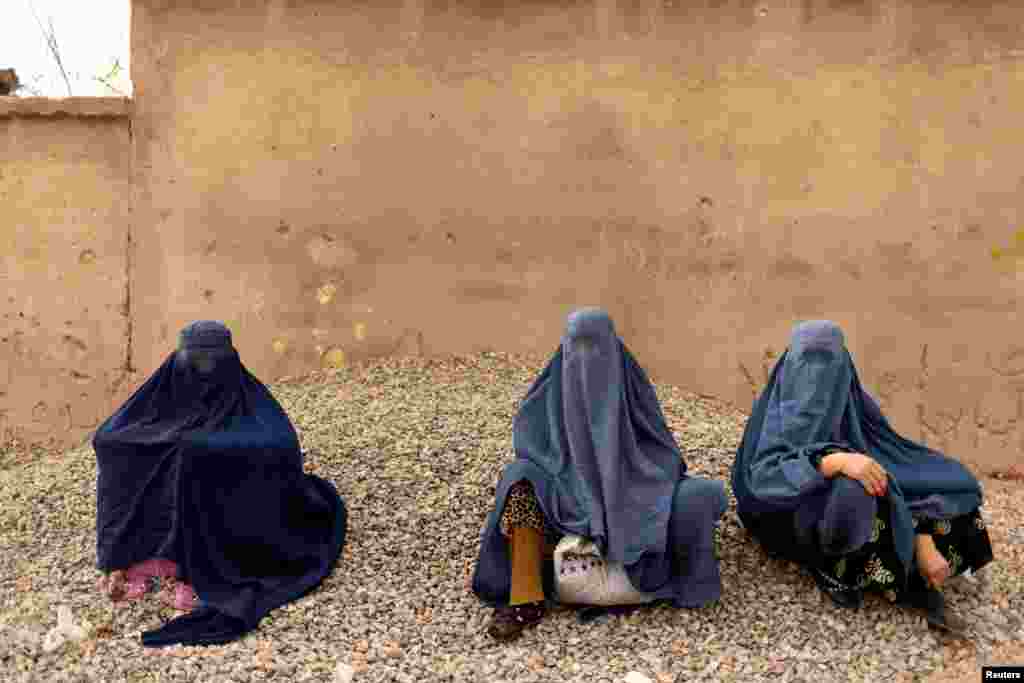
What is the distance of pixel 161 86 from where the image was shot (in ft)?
22.0

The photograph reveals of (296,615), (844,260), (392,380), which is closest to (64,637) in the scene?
(296,615)

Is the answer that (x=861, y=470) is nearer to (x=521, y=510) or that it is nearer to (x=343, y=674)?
(x=521, y=510)

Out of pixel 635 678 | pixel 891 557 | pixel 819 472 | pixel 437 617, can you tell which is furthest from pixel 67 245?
pixel 891 557

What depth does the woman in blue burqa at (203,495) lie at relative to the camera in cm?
427

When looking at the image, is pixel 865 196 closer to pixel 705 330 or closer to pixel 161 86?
pixel 705 330

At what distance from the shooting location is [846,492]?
3877mm

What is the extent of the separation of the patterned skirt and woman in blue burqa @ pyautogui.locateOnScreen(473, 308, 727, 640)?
466mm

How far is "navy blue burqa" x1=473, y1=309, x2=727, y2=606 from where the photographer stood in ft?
13.1

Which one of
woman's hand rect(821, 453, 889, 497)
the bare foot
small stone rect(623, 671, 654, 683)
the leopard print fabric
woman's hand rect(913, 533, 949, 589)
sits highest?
woman's hand rect(821, 453, 889, 497)

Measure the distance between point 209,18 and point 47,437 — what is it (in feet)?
9.16

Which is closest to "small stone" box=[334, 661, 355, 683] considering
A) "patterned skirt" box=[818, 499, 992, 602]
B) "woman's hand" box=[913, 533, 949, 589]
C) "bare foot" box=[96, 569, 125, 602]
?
"bare foot" box=[96, 569, 125, 602]

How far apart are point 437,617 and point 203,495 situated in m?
1.03

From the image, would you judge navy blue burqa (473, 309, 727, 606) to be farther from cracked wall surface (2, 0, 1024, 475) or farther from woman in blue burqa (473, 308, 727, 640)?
cracked wall surface (2, 0, 1024, 475)

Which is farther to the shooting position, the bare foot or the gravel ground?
the bare foot
